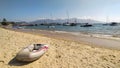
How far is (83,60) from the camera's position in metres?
8.06

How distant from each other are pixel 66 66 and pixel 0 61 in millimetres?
3748

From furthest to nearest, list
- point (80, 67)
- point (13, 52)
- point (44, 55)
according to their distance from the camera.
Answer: point (13, 52), point (44, 55), point (80, 67)

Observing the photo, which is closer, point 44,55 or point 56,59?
point 56,59

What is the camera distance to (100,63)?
7570mm

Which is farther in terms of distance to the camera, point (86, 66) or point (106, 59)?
point (106, 59)

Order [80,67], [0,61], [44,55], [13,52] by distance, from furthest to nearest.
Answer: [13,52], [44,55], [0,61], [80,67]

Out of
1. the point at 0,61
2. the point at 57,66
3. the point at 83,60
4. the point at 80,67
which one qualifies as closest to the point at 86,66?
the point at 80,67

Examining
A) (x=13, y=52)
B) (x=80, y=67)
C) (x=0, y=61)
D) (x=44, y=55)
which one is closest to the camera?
(x=80, y=67)

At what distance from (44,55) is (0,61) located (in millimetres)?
2589

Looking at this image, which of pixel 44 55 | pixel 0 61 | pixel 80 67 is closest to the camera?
pixel 80 67

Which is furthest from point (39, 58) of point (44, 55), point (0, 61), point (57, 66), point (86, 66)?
point (86, 66)

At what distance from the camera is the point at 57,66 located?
24.2 feet

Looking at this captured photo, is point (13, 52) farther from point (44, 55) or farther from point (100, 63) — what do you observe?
point (100, 63)

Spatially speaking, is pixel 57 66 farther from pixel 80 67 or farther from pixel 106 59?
pixel 106 59
